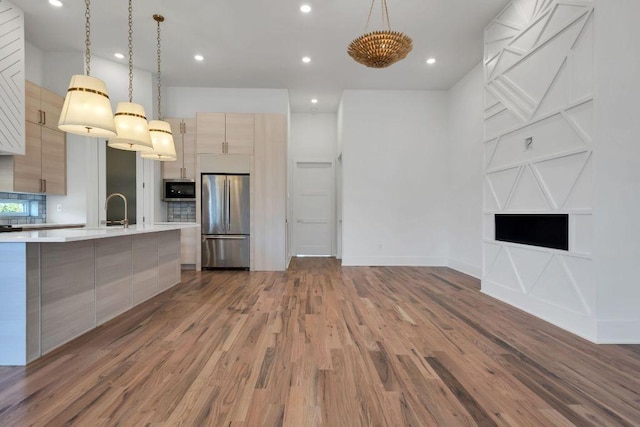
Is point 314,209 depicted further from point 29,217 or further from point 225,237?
point 29,217

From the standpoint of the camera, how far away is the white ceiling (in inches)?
148

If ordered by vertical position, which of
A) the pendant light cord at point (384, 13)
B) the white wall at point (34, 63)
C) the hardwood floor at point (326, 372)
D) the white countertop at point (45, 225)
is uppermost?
the pendant light cord at point (384, 13)

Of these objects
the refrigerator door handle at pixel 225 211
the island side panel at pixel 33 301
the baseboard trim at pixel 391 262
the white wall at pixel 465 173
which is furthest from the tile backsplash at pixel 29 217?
the white wall at pixel 465 173

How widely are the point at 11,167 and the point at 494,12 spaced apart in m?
6.20

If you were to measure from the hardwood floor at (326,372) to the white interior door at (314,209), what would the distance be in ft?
14.3

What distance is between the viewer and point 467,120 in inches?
218

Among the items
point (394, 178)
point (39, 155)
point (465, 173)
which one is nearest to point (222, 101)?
point (39, 155)

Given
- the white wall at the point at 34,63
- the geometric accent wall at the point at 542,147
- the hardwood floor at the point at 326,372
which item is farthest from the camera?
the white wall at the point at 34,63

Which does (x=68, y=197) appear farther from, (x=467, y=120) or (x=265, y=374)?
(x=467, y=120)

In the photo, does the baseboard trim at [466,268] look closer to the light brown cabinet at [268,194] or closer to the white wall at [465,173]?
the white wall at [465,173]

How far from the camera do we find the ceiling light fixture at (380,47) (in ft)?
10.4

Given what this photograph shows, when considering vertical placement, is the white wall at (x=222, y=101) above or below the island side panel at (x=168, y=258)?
above

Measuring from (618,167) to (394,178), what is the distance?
3.84 m

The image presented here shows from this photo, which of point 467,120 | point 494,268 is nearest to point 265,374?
point 494,268
